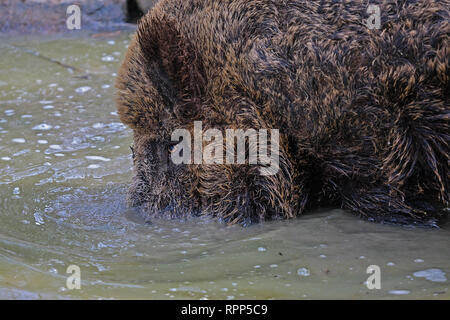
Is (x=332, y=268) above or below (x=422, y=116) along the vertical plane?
below

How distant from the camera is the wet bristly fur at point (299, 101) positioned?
11.9 ft

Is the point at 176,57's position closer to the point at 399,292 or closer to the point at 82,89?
the point at 399,292

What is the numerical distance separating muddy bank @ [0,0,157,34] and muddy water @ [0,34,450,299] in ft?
13.4

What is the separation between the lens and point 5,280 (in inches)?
132

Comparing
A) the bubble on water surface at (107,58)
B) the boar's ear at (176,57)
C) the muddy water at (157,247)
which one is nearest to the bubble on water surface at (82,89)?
the bubble on water surface at (107,58)

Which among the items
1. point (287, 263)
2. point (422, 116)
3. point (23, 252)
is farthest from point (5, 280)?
point (422, 116)

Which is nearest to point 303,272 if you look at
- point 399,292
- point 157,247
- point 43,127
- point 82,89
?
point 399,292

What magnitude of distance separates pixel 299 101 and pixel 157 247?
1290 mm

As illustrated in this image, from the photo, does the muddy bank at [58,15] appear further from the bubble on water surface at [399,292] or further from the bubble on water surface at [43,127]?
the bubble on water surface at [399,292]

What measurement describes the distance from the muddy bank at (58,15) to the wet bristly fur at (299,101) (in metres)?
5.63

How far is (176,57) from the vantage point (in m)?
4.22

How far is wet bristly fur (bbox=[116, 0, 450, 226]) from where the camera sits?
3.63m
